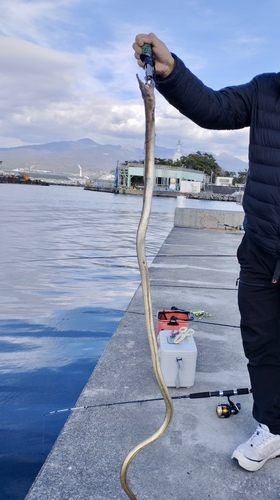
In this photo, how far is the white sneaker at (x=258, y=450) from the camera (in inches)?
92.7

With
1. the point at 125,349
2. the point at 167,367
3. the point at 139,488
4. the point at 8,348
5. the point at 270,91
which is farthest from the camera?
the point at 8,348

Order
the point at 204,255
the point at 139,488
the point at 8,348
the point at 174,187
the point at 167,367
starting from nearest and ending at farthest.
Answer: the point at 139,488
the point at 167,367
the point at 8,348
the point at 204,255
the point at 174,187

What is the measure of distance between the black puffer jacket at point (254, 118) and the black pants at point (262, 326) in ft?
0.36

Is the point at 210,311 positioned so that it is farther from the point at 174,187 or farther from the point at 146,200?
the point at 174,187

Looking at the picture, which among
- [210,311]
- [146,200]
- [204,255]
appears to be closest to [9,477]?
[146,200]

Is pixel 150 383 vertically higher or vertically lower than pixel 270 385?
lower

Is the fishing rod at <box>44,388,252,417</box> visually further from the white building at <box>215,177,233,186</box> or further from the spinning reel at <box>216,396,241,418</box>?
the white building at <box>215,177,233,186</box>

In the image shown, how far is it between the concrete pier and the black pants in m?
0.36

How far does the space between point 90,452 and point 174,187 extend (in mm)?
116424

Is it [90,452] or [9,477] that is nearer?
[90,452]

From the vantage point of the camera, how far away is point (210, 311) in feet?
17.1

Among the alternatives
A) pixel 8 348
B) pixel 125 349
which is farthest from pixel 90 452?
pixel 8 348

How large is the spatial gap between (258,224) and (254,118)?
571 millimetres

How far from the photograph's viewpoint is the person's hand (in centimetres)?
186
